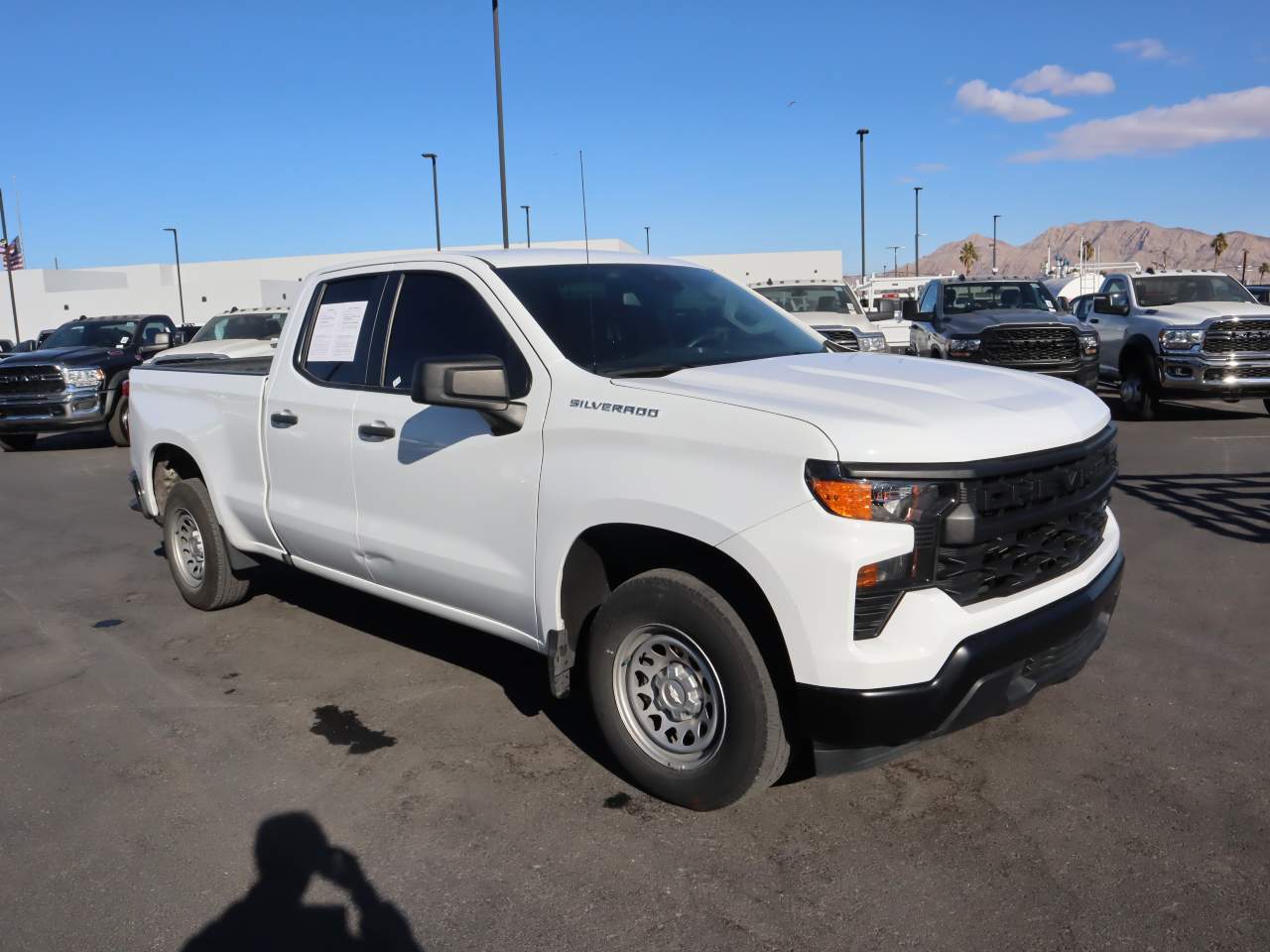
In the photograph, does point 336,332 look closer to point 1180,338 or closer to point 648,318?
point 648,318

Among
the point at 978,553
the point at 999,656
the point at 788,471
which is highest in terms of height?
the point at 788,471

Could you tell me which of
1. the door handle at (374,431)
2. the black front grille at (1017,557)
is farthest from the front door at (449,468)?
the black front grille at (1017,557)

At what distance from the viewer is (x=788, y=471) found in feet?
10.2

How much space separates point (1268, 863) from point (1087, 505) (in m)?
1.19

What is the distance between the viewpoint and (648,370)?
3943mm

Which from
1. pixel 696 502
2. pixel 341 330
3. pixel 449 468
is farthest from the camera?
pixel 341 330

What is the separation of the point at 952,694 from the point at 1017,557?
20.5 inches

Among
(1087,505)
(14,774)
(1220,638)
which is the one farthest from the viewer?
(1220,638)

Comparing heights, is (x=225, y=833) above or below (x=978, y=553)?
below

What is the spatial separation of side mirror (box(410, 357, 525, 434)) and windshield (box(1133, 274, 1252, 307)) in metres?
13.2

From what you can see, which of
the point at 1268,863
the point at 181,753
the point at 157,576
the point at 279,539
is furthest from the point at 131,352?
the point at 1268,863

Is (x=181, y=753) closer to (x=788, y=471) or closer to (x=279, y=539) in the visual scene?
(x=279, y=539)

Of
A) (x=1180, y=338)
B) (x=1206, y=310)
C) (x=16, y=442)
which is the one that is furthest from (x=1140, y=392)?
(x=16, y=442)

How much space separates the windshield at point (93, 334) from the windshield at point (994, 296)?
1253 cm
